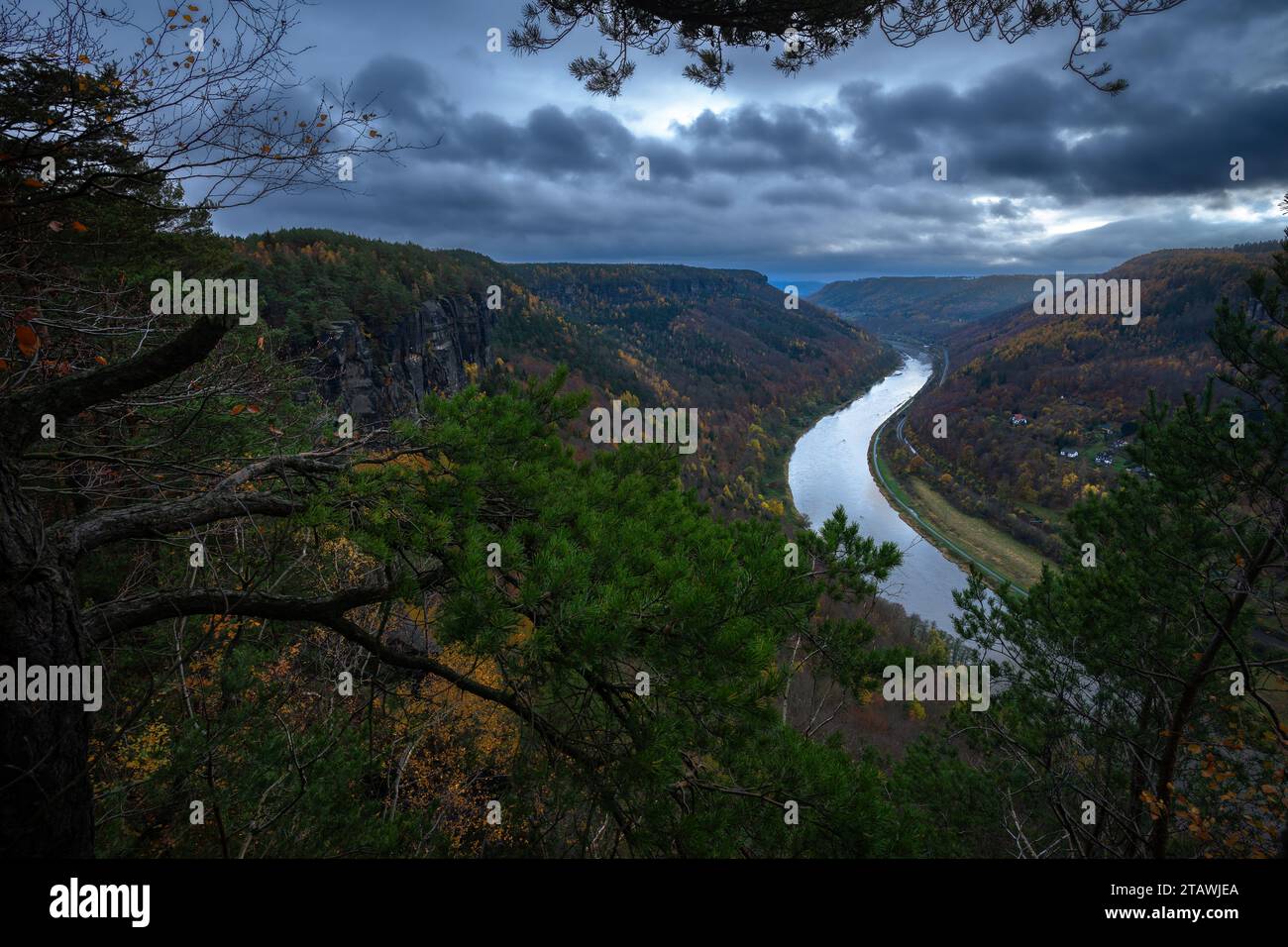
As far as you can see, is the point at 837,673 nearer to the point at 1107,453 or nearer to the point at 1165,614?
the point at 1165,614

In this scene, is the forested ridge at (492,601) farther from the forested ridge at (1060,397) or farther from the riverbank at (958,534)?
the forested ridge at (1060,397)

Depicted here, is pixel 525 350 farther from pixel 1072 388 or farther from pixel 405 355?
pixel 1072 388

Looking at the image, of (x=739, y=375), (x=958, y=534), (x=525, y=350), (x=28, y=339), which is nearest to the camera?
(x=28, y=339)

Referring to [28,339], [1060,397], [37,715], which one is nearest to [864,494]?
[1060,397]

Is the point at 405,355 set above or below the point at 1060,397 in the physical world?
above

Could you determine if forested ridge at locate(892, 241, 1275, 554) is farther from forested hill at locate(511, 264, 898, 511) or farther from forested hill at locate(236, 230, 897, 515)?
forested hill at locate(236, 230, 897, 515)
